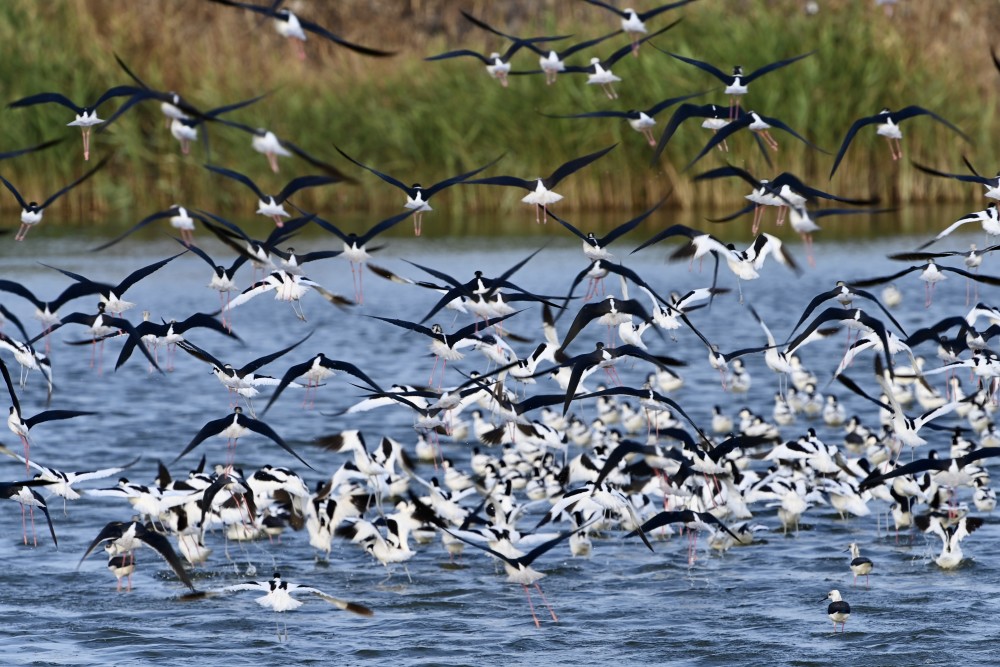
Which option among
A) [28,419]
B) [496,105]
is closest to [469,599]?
[28,419]

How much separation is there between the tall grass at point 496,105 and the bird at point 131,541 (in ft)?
61.4

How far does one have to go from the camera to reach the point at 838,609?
1097 cm

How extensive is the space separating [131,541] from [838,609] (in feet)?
16.6

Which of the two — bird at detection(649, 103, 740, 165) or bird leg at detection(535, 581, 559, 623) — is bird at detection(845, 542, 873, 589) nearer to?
bird leg at detection(535, 581, 559, 623)

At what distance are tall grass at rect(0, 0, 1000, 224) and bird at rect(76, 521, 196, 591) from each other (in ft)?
61.4

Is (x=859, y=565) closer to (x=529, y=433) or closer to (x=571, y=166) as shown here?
(x=529, y=433)

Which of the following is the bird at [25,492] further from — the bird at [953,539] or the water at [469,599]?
the bird at [953,539]

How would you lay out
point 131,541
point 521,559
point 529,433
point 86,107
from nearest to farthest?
point 521,559, point 86,107, point 131,541, point 529,433

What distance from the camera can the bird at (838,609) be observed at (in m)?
11.0

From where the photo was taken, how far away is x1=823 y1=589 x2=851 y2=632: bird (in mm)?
10977

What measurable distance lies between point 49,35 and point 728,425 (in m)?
22.5

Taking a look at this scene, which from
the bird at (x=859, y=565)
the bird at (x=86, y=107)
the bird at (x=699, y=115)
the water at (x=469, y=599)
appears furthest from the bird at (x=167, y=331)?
the bird at (x=859, y=565)

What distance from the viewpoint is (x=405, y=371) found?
2225 cm

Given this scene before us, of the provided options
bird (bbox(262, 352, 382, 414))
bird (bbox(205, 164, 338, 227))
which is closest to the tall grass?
bird (bbox(205, 164, 338, 227))
